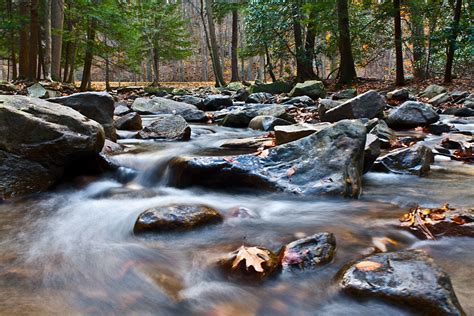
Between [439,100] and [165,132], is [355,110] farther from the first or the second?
[439,100]

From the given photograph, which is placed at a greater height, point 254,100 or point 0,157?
point 254,100

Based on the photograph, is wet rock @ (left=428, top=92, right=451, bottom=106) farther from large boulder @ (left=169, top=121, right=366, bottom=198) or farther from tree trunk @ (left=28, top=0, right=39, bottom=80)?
tree trunk @ (left=28, top=0, right=39, bottom=80)

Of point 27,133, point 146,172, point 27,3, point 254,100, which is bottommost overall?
point 146,172

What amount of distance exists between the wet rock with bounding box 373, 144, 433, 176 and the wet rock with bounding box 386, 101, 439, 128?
320 cm

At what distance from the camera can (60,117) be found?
12.6ft

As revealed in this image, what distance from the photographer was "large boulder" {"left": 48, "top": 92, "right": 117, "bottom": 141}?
5.19 meters

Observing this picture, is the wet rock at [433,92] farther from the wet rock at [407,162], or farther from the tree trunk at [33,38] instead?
the tree trunk at [33,38]

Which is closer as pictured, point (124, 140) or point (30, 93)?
point (124, 140)

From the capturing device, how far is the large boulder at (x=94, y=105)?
204 inches

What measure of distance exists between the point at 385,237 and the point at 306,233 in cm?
52

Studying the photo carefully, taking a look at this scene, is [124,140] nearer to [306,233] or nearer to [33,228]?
[33,228]

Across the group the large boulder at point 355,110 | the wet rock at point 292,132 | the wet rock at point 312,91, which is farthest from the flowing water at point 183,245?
the wet rock at point 312,91

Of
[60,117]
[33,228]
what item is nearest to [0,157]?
[60,117]

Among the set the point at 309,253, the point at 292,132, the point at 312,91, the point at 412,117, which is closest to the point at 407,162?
the point at 292,132
